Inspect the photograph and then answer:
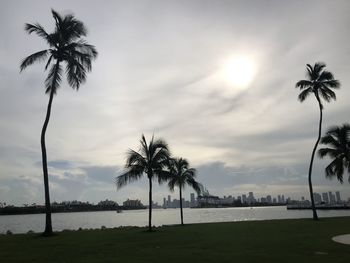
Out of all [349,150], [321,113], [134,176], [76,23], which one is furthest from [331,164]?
[76,23]

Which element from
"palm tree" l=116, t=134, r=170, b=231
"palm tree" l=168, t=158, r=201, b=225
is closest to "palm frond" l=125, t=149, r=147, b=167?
"palm tree" l=116, t=134, r=170, b=231

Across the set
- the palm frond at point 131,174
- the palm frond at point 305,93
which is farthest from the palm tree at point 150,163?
the palm frond at point 305,93

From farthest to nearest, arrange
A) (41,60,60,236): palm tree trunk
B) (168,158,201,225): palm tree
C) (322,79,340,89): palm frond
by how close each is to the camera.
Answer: (168,158,201,225): palm tree → (322,79,340,89): palm frond → (41,60,60,236): palm tree trunk

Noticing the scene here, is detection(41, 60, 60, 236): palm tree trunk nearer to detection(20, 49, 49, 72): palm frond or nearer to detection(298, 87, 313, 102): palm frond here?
detection(20, 49, 49, 72): palm frond

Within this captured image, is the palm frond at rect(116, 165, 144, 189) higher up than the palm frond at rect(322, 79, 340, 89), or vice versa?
the palm frond at rect(322, 79, 340, 89)

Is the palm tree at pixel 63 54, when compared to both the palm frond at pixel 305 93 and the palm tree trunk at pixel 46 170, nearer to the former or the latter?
the palm tree trunk at pixel 46 170

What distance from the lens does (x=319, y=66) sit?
42.8m

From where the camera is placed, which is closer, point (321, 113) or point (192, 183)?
point (321, 113)

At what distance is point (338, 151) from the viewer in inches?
1706

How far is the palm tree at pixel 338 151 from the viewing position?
4322 cm

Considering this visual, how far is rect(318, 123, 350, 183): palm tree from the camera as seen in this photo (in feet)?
142

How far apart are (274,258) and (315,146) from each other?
104 ft

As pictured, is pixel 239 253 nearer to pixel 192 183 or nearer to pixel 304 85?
pixel 304 85

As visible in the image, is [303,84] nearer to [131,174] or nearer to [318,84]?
[318,84]
